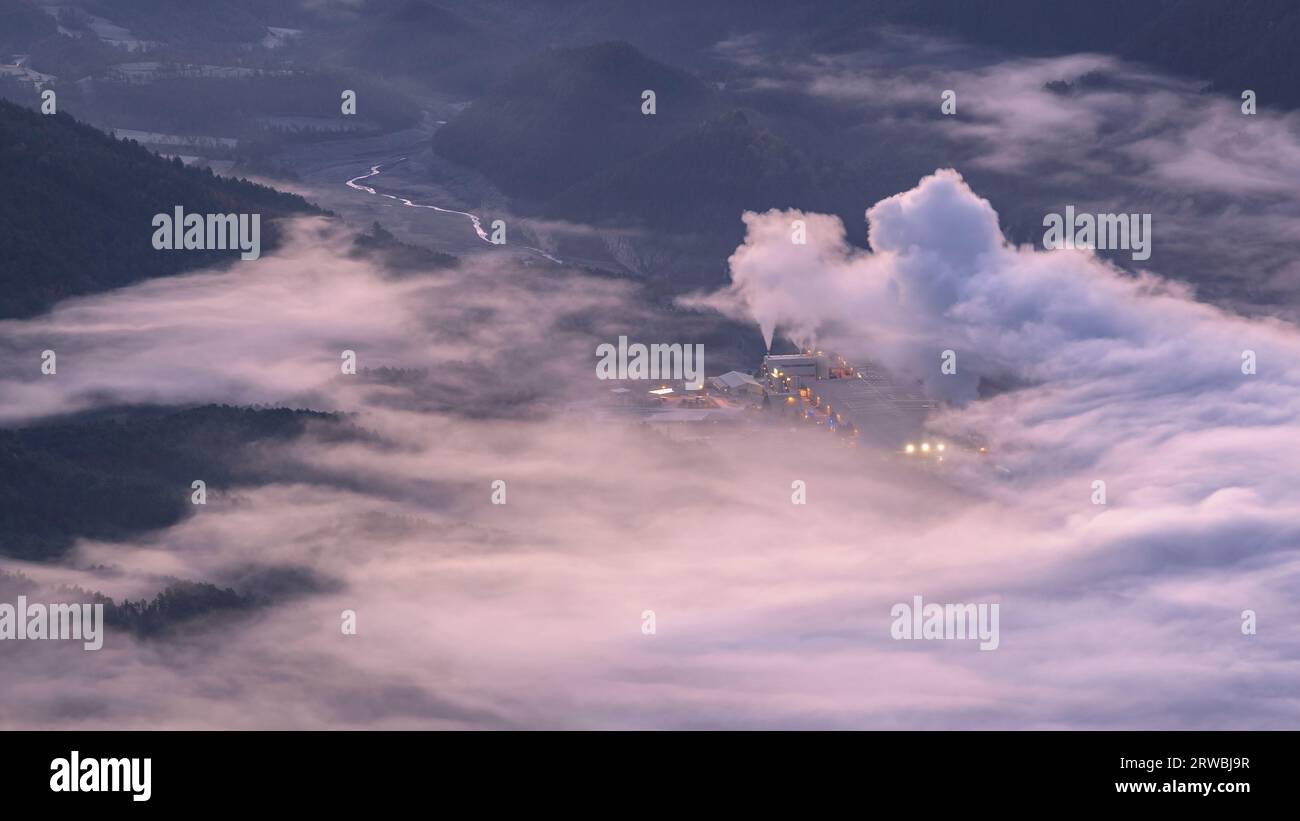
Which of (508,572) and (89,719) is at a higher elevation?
(508,572)

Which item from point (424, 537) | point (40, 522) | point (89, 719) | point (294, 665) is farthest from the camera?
point (424, 537)

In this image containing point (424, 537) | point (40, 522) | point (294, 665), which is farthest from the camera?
point (424, 537)

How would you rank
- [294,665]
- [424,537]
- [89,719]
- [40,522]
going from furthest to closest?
1. [424,537]
2. [40,522]
3. [294,665]
4. [89,719]

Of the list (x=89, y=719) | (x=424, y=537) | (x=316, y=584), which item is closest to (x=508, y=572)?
(x=424, y=537)

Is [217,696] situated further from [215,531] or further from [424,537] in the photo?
[424,537]

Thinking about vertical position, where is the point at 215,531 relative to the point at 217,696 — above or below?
above

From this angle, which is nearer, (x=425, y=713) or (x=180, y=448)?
(x=425, y=713)

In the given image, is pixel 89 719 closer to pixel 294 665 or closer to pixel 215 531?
pixel 294 665

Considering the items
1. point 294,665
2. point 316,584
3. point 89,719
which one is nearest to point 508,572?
point 316,584

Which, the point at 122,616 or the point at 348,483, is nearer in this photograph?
the point at 122,616
